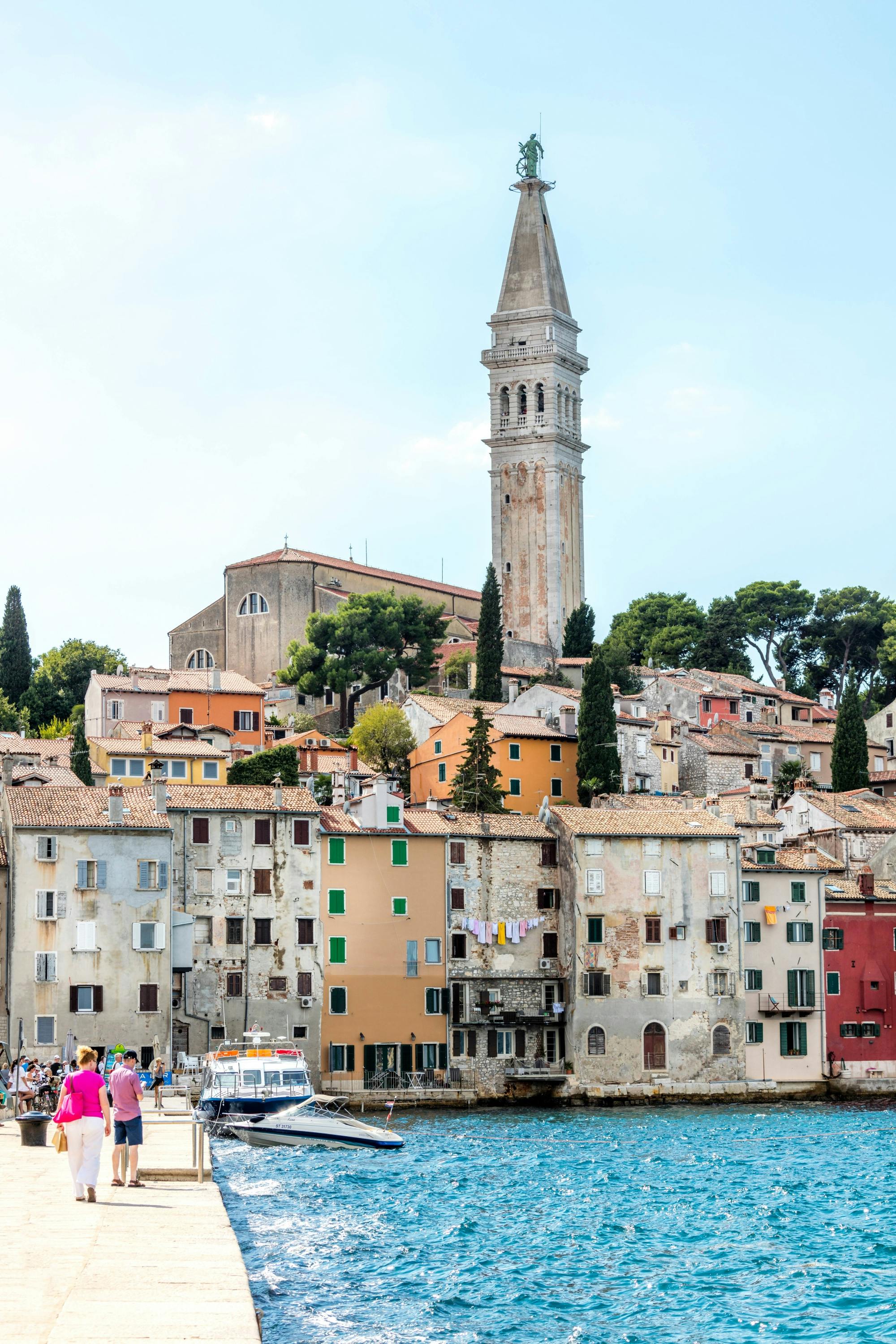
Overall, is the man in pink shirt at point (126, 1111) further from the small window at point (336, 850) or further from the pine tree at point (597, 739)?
the pine tree at point (597, 739)

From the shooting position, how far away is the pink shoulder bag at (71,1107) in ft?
60.2

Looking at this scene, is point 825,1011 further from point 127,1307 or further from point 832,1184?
point 127,1307

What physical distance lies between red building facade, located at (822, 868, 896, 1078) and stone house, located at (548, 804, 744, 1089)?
3.64 metres

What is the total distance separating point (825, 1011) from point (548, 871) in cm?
933

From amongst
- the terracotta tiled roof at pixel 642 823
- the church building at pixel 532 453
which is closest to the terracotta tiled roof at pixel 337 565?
the church building at pixel 532 453

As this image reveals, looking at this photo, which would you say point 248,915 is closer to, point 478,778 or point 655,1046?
point 655,1046

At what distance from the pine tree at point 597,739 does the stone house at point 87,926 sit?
23008 mm

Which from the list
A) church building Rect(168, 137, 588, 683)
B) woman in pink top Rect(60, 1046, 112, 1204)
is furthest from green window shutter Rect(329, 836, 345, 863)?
church building Rect(168, 137, 588, 683)

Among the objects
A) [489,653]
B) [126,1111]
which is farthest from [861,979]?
[126,1111]

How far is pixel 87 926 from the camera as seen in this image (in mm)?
47469

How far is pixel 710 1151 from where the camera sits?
131 ft

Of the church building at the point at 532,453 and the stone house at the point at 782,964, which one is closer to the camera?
the stone house at the point at 782,964

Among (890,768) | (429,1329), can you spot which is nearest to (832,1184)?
(429,1329)

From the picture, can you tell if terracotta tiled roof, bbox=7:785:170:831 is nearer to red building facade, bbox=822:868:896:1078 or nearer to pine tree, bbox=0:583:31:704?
red building facade, bbox=822:868:896:1078
